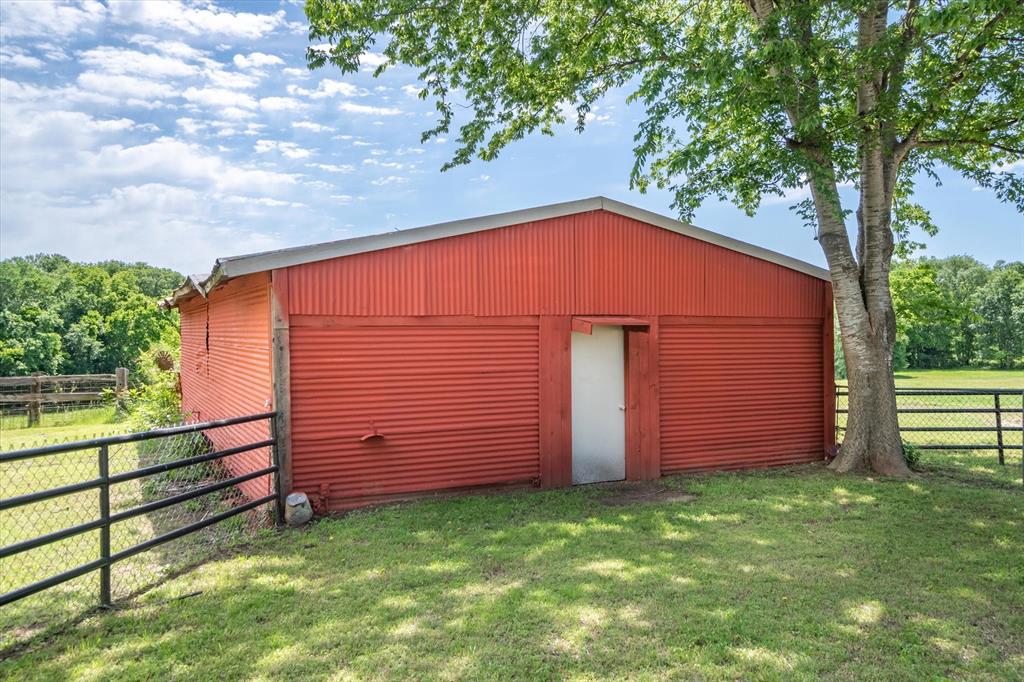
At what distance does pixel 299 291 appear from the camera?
19.2ft

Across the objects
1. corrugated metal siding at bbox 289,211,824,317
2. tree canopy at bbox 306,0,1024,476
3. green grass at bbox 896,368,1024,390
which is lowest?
green grass at bbox 896,368,1024,390

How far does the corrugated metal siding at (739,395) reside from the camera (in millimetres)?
7734

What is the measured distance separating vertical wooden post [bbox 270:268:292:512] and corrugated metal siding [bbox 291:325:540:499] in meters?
0.08

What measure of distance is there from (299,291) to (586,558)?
3.87 metres

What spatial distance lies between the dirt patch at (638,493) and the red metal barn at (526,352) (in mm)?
259

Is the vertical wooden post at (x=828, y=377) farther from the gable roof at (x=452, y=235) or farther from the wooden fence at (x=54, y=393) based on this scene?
the wooden fence at (x=54, y=393)

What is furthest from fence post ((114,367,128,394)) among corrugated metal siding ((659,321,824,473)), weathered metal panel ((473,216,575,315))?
corrugated metal siding ((659,321,824,473))

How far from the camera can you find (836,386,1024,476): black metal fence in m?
8.55

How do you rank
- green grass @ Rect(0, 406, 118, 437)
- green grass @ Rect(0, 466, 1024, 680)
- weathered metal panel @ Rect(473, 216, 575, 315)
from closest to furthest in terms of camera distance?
green grass @ Rect(0, 466, 1024, 680)
weathered metal panel @ Rect(473, 216, 575, 315)
green grass @ Rect(0, 406, 118, 437)

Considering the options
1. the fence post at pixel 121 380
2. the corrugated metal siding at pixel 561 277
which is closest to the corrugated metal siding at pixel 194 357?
the fence post at pixel 121 380

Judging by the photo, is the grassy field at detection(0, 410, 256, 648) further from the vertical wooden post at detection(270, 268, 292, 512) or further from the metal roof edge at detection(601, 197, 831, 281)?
the metal roof edge at detection(601, 197, 831, 281)

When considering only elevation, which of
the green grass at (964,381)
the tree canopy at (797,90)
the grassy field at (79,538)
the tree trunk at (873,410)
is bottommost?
the green grass at (964,381)

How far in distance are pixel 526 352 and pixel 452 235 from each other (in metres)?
1.68

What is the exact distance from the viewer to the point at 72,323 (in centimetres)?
3472
